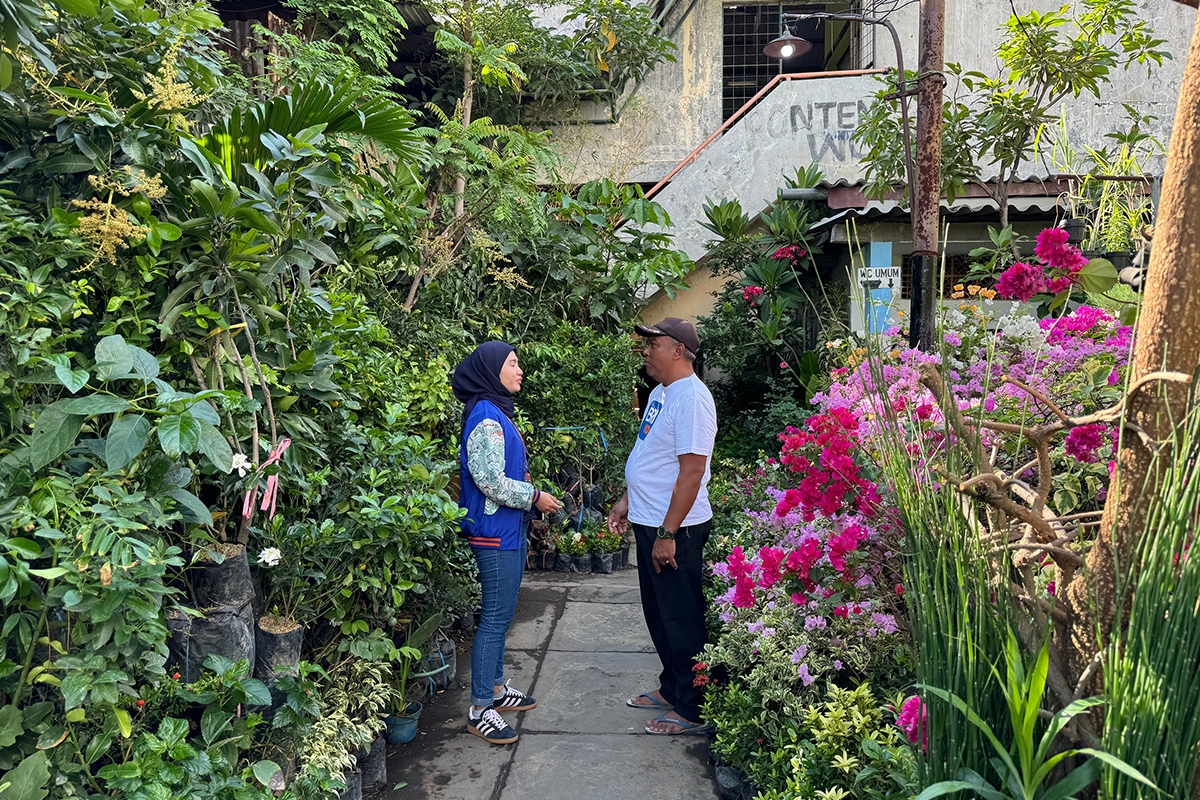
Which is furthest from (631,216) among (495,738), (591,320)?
(495,738)

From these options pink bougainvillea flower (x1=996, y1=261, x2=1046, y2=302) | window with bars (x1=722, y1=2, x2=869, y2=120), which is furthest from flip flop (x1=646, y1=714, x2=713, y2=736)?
window with bars (x1=722, y1=2, x2=869, y2=120)

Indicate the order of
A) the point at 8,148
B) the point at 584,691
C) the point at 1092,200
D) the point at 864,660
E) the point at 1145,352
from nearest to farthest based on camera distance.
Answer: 1. the point at 1145,352
2. the point at 8,148
3. the point at 864,660
4. the point at 584,691
5. the point at 1092,200

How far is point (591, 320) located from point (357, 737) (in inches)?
200

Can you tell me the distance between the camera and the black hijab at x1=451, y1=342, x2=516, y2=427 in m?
3.30

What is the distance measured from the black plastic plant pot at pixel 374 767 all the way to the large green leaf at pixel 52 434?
5.68 ft

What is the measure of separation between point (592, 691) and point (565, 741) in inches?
19.9

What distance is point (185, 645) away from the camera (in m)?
2.22

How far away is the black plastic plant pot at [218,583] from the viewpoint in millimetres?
2311

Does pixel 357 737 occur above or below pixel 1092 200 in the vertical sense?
below

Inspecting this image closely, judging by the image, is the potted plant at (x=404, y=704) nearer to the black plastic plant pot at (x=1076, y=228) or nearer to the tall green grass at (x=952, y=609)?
the tall green grass at (x=952, y=609)

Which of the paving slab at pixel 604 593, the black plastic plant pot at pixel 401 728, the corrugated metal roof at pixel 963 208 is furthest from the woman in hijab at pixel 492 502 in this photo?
the corrugated metal roof at pixel 963 208

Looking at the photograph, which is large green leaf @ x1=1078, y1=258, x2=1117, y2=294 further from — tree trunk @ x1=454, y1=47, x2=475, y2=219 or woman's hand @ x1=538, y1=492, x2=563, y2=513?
tree trunk @ x1=454, y1=47, x2=475, y2=219

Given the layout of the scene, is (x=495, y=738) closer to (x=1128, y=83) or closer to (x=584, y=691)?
(x=584, y=691)

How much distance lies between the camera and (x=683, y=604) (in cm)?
337
